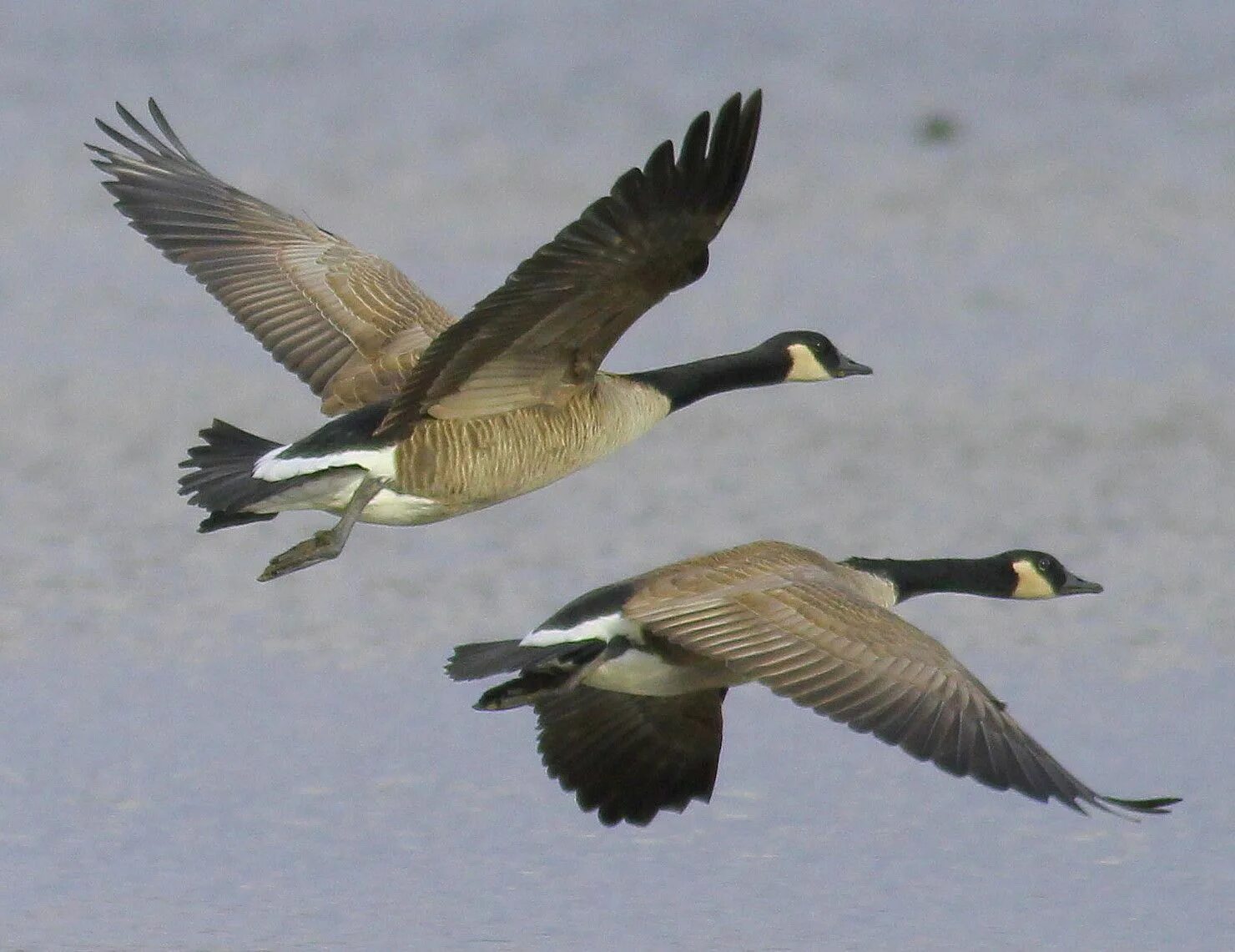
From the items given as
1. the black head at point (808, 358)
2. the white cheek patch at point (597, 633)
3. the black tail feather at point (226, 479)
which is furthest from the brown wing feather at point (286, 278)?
the white cheek patch at point (597, 633)

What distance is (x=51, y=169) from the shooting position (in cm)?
1288

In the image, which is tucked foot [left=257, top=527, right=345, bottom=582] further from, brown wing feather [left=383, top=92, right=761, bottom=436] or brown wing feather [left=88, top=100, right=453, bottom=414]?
brown wing feather [left=88, top=100, right=453, bottom=414]

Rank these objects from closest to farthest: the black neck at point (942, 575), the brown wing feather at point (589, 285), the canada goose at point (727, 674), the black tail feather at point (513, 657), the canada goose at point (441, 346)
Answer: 1. the canada goose at point (727, 674)
2. the brown wing feather at point (589, 285)
3. the canada goose at point (441, 346)
4. the black tail feather at point (513, 657)
5. the black neck at point (942, 575)

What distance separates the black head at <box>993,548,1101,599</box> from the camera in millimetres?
6840

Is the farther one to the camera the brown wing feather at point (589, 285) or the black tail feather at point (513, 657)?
the black tail feather at point (513, 657)

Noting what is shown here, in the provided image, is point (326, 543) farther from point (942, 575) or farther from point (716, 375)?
point (942, 575)

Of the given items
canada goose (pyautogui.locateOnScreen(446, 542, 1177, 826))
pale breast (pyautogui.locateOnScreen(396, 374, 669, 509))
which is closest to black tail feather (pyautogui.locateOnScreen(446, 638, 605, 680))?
canada goose (pyautogui.locateOnScreen(446, 542, 1177, 826))

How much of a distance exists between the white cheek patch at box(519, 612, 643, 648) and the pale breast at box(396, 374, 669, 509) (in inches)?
26.0

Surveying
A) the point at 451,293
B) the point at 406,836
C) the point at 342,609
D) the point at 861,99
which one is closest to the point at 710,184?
the point at 406,836

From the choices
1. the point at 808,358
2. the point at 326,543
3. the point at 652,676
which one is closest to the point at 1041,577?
the point at 808,358

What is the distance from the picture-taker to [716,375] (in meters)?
6.91

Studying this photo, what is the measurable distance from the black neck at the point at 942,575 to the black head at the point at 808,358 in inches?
27.1

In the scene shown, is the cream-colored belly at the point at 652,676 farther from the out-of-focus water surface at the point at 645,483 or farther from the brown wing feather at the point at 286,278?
the brown wing feather at the point at 286,278

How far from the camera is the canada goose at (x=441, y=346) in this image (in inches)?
214
